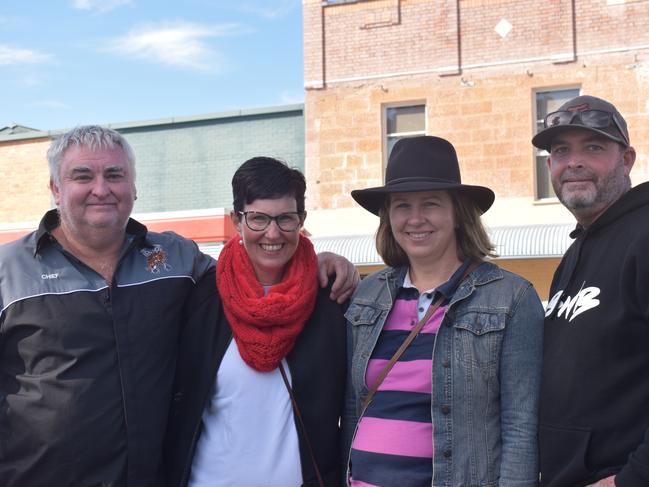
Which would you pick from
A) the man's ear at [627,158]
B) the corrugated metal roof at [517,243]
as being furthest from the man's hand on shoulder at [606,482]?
the corrugated metal roof at [517,243]

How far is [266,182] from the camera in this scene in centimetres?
365

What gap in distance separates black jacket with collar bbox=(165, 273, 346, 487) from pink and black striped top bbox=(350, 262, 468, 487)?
0.75 ft

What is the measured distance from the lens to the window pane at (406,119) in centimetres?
1469

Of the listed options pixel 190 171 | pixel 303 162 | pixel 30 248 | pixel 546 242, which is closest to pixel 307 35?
pixel 303 162

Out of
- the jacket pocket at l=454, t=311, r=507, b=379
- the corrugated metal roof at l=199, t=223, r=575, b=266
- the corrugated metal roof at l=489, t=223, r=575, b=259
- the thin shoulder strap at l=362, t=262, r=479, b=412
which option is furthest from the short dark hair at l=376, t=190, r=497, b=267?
the corrugated metal roof at l=489, t=223, r=575, b=259

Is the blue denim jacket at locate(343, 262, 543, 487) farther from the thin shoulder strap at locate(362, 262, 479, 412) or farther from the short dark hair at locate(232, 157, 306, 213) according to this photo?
the short dark hair at locate(232, 157, 306, 213)

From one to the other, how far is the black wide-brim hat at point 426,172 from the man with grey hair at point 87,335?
1.87 ft

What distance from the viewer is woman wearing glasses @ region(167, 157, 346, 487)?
350 cm

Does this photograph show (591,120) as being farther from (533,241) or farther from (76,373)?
(533,241)

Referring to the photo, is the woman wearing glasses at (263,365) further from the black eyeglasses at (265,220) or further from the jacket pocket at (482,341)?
the jacket pocket at (482,341)

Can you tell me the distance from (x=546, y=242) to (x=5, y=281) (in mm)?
10376

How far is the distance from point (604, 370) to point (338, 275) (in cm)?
135

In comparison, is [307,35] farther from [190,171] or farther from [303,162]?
[190,171]

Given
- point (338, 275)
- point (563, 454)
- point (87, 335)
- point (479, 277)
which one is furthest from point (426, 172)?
point (87, 335)
